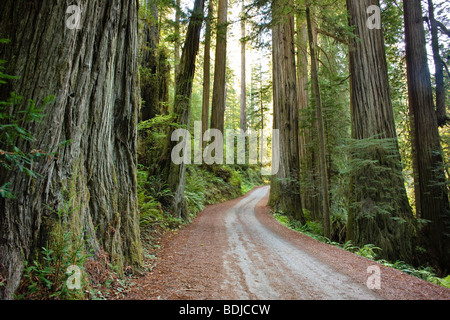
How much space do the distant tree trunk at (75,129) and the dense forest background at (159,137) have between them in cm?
1

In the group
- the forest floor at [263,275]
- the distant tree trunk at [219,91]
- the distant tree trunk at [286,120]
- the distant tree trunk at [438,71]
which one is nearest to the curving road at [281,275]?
the forest floor at [263,275]

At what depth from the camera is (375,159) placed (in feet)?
22.3

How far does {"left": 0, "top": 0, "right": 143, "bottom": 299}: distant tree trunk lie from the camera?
2320 mm

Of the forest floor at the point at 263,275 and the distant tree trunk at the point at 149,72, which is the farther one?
the distant tree trunk at the point at 149,72

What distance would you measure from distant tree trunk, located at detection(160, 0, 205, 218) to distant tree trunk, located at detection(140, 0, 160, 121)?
7.55ft

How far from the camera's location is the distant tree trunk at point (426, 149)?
7035 millimetres

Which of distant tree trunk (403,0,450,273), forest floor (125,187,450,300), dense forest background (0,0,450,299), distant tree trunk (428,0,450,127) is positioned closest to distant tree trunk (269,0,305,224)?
dense forest background (0,0,450,299)

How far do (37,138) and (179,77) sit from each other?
6.32 m

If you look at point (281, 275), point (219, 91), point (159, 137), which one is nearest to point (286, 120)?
point (219, 91)

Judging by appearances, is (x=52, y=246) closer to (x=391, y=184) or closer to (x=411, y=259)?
(x=391, y=184)

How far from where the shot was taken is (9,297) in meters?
2.01

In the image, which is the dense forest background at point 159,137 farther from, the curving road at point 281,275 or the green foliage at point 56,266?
the curving road at point 281,275

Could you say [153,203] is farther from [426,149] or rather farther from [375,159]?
[426,149]
